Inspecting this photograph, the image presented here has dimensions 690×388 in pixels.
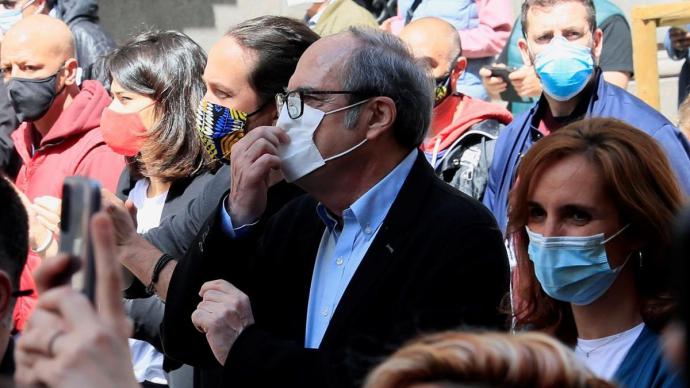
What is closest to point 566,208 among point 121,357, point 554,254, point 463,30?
point 554,254

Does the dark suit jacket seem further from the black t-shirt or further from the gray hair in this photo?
the black t-shirt

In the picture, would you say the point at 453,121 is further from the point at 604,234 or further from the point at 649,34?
the point at 604,234

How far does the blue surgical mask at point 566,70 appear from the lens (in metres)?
5.15

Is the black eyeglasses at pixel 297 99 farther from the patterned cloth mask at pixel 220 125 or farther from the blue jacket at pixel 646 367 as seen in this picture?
the blue jacket at pixel 646 367

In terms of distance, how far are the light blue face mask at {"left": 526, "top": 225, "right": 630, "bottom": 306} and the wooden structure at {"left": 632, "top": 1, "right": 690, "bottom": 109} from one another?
10.0ft

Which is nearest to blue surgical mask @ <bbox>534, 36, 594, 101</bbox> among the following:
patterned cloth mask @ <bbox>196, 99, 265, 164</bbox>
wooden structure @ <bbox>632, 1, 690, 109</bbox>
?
wooden structure @ <bbox>632, 1, 690, 109</bbox>

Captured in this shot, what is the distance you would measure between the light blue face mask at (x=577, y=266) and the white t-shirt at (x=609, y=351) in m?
0.13

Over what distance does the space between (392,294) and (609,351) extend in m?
0.57

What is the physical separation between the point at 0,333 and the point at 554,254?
1.42 metres

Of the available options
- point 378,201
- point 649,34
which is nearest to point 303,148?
point 378,201

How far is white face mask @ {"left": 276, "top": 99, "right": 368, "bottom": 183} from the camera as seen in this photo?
340cm

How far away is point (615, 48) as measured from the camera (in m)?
6.62

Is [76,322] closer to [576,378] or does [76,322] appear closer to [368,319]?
[576,378]

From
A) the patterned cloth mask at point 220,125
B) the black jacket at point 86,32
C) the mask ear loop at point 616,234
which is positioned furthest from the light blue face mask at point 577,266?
the black jacket at point 86,32
